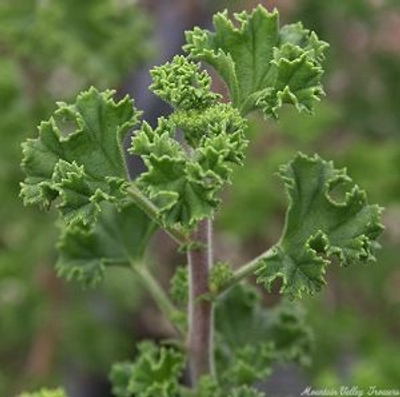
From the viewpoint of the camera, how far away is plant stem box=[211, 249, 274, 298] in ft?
4.10

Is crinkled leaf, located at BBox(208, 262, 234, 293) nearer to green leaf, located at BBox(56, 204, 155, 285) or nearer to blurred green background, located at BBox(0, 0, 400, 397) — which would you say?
green leaf, located at BBox(56, 204, 155, 285)

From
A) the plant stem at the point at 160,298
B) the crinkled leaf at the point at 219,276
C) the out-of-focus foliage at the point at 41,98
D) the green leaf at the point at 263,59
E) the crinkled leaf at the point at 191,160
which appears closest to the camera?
the crinkled leaf at the point at 191,160

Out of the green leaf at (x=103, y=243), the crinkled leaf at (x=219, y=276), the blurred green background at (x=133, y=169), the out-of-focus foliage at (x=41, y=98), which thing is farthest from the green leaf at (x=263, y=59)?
the out-of-focus foliage at (x=41, y=98)

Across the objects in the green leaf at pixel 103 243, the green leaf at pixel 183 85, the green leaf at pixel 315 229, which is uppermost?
the green leaf at pixel 103 243

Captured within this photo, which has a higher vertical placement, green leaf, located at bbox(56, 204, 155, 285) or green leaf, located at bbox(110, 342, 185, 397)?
green leaf, located at bbox(56, 204, 155, 285)

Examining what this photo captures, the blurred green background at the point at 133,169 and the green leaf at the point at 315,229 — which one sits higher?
the blurred green background at the point at 133,169

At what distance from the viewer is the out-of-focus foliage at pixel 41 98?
9.09 ft

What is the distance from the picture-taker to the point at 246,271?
129cm

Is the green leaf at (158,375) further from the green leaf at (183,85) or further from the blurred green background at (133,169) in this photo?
the blurred green background at (133,169)

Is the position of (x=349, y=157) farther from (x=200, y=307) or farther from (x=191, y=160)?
(x=191, y=160)

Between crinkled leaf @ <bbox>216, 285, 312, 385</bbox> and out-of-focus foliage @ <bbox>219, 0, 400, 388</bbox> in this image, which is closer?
crinkled leaf @ <bbox>216, 285, 312, 385</bbox>

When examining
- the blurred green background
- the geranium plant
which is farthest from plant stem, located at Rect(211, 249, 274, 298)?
the blurred green background

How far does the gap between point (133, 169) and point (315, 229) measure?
1.87 meters

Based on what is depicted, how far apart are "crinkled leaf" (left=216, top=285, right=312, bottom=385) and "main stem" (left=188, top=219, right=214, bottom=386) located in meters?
0.09
